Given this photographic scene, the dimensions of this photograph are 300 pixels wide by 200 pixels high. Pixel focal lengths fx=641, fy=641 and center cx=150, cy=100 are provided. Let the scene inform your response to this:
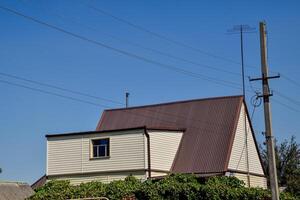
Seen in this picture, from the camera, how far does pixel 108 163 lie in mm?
39406

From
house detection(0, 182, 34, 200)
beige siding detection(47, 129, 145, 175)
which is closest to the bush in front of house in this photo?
house detection(0, 182, 34, 200)

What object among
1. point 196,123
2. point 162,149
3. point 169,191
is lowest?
point 169,191

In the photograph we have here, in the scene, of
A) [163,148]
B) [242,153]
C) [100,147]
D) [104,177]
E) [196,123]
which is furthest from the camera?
[196,123]

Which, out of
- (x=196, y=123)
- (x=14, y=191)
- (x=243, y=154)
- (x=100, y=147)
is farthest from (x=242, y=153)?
(x=14, y=191)

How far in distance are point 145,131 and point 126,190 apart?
10.2 meters

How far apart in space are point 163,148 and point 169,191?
12394mm

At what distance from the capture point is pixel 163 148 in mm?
40188

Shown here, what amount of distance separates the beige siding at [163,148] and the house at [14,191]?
9.74 metres

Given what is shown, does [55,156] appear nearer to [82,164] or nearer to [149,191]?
[82,164]

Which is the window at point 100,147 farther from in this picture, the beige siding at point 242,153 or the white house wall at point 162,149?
the beige siding at point 242,153

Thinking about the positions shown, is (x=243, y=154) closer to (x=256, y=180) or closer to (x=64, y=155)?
(x=256, y=180)

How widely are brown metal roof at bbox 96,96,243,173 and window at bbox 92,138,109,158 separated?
445cm

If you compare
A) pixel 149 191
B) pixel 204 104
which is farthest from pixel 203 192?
pixel 204 104

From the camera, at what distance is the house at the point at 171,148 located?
38.8 metres
